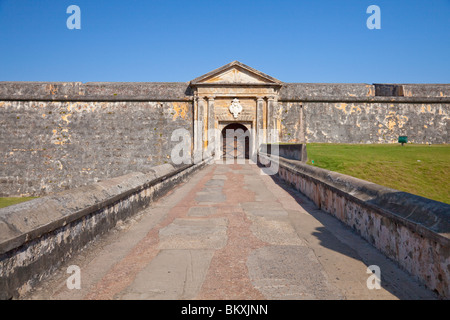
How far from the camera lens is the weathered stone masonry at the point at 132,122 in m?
18.4

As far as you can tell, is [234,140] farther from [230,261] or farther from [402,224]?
[402,224]

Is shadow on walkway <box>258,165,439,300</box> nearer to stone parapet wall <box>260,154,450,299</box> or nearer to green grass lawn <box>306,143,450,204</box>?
stone parapet wall <box>260,154,450,299</box>

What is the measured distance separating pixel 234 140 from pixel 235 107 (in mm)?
2148

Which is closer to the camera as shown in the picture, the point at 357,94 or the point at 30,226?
the point at 30,226

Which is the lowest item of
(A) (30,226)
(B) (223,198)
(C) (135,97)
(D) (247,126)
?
(B) (223,198)

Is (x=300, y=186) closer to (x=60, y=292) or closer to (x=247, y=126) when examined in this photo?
(x=60, y=292)

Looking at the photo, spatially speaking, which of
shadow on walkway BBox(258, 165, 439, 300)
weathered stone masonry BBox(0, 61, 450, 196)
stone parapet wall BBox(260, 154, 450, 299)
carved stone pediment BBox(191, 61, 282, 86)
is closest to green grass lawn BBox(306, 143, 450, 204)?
shadow on walkway BBox(258, 165, 439, 300)

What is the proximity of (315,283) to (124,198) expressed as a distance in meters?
2.58

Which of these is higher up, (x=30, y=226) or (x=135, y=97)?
(x=135, y=97)

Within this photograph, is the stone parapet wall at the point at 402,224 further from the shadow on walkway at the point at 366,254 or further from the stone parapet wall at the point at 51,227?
the stone parapet wall at the point at 51,227

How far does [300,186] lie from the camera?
21.0 ft

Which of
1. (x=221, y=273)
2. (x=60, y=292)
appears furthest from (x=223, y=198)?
(x=60, y=292)
